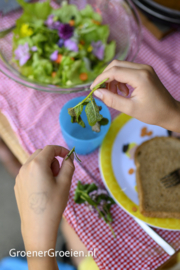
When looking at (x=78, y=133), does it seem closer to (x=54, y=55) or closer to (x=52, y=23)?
(x=54, y=55)

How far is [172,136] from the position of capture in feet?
2.89

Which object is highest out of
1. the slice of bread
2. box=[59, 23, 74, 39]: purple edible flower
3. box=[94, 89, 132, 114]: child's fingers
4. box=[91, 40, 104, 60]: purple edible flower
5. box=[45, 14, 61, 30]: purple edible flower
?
box=[45, 14, 61, 30]: purple edible flower

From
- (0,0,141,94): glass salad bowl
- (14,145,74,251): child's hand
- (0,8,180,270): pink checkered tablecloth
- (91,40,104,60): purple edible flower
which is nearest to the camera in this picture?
(14,145,74,251): child's hand

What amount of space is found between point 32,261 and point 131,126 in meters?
0.56

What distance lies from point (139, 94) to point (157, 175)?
1.09 feet

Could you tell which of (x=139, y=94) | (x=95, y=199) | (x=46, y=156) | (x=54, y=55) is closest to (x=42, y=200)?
(x=46, y=156)

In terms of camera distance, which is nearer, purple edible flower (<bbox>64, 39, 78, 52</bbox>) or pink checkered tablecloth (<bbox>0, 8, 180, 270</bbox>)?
pink checkered tablecloth (<bbox>0, 8, 180, 270</bbox>)

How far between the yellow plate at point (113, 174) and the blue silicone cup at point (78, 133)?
0.17ft

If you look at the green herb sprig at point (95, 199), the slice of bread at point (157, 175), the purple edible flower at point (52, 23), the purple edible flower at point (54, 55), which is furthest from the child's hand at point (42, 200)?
the purple edible flower at point (52, 23)

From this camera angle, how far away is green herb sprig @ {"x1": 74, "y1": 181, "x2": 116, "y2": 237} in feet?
2.42

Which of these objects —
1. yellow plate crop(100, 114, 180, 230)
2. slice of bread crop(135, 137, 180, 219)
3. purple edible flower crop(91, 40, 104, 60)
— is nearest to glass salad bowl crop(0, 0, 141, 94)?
purple edible flower crop(91, 40, 104, 60)

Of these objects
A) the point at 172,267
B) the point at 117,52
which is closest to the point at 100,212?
the point at 172,267

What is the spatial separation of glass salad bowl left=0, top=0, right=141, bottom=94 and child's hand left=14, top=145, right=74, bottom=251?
346 mm

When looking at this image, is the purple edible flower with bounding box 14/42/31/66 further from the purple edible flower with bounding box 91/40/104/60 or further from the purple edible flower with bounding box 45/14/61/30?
the purple edible flower with bounding box 91/40/104/60
